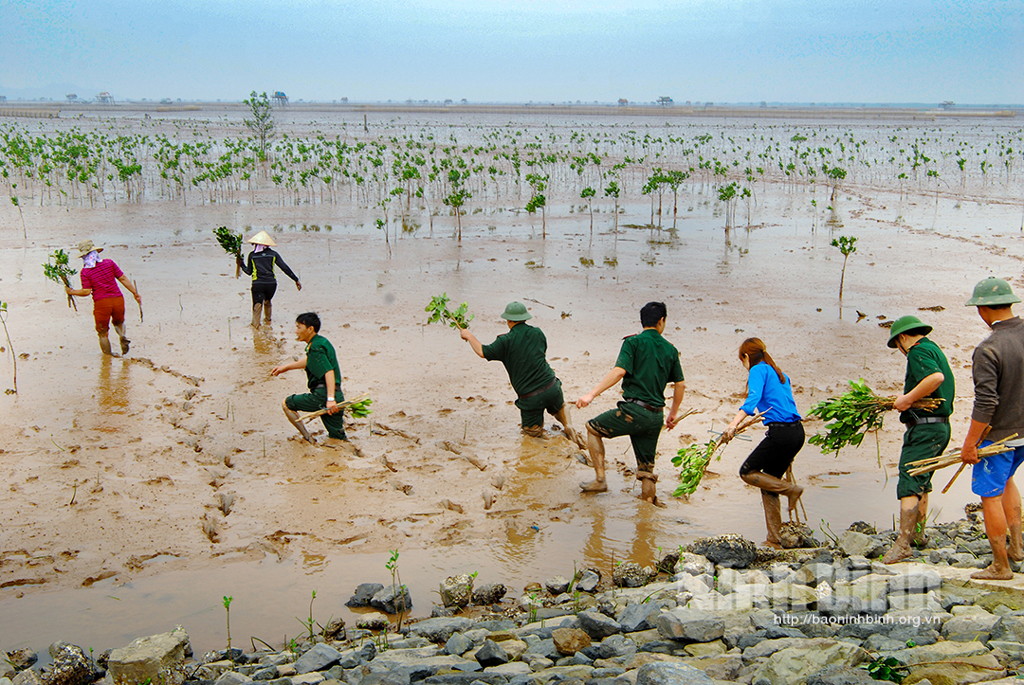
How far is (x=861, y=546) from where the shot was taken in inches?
211

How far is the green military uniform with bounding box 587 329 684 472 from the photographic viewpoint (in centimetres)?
619

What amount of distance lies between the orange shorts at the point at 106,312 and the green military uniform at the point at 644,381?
660cm

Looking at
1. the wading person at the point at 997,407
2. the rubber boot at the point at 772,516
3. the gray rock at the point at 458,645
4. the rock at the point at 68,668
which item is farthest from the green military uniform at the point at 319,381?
the wading person at the point at 997,407

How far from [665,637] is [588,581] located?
114cm

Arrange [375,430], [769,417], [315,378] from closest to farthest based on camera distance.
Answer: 1. [769,417]
2. [315,378]
3. [375,430]

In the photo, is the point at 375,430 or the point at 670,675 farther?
the point at 375,430

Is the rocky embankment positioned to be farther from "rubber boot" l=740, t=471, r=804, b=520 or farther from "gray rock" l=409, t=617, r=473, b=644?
"rubber boot" l=740, t=471, r=804, b=520

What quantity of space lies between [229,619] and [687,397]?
558 cm

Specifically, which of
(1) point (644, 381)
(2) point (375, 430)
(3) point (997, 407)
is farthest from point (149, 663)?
(3) point (997, 407)

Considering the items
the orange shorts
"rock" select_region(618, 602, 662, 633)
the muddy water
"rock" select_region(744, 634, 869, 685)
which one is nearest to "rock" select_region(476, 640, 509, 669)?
"rock" select_region(618, 602, 662, 633)

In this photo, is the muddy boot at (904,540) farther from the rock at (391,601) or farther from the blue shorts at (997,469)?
the rock at (391,601)

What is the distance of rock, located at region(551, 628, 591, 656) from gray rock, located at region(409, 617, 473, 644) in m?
0.62

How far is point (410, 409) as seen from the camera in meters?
8.55

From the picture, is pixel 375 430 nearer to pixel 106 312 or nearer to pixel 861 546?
pixel 106 312
